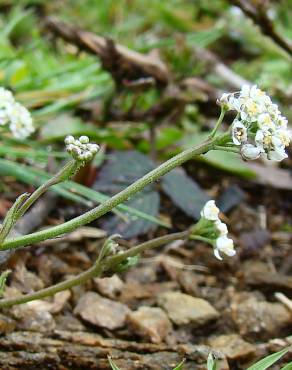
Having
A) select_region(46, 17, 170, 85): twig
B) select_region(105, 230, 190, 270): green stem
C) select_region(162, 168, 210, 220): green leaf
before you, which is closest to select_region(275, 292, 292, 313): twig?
select_region(162, 168, 210, 220): green leaf

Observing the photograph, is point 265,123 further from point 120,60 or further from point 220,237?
point 120,60

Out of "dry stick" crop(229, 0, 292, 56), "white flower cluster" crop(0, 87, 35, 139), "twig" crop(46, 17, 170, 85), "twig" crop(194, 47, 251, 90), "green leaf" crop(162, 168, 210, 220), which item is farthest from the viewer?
"twig" crop(194, 47, 251, 90)

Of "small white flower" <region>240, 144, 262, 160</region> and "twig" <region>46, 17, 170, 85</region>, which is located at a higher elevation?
"twig" <region>46, 17, 170, 85</region>

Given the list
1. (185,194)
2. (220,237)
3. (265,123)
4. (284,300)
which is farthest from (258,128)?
(185,194)

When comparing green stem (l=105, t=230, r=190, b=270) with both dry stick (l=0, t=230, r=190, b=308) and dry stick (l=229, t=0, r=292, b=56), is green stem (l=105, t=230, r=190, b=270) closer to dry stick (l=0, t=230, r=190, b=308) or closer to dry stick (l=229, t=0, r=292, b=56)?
dry stick (l=0, t=230, r=190, b=308)

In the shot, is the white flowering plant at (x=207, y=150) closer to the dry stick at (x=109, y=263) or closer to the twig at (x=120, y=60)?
the dry stick at (x=109, y=263)

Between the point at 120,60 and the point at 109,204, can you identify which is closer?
the point at 109,204

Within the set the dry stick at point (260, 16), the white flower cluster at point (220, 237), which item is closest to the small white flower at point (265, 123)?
the white flower cluster at point (220, 237)
